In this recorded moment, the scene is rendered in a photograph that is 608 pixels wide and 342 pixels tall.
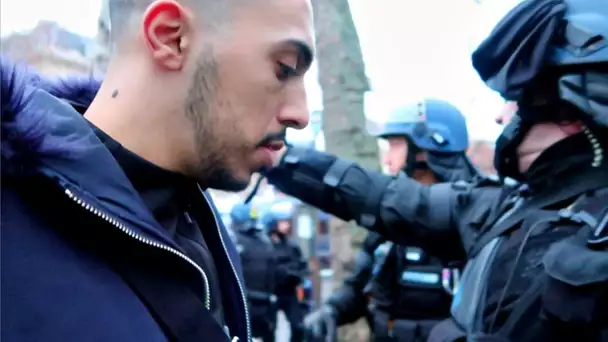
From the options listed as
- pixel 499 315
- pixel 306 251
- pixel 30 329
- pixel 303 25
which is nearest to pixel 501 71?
pixel 499 315

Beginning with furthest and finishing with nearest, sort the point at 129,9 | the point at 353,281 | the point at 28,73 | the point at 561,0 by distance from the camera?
the point at 353,281
the point at 561,0
the point at 129,9
the point at 28,73

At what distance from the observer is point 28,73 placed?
134 centimetres

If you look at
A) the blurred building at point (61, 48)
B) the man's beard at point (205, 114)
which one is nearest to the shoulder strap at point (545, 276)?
the man's beard at point (205, 114)

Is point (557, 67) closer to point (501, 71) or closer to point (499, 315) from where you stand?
point (501, 71)

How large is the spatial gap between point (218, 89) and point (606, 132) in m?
1.58

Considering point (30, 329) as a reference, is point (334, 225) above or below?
below

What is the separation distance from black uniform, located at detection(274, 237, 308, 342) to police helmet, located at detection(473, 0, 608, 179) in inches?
311

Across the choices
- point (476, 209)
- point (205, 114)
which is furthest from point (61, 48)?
point (205, 114)

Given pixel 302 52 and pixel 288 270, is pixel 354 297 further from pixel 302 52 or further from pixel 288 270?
pixel 302 52

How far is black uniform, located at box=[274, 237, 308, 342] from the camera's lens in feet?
33.8

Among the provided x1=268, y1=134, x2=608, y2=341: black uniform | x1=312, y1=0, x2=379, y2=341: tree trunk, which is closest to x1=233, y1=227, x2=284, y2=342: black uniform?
x1=312, y1=0, x2=379, y2=341: tree trunk

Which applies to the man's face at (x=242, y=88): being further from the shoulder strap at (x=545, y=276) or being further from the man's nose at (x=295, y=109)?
the shoulder strap at (x=545, y=276)

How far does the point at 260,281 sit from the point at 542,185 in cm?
737

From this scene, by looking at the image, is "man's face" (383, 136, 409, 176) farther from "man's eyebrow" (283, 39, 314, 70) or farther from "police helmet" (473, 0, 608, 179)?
"man's eyebrow" (283, 39, 314, 70)
